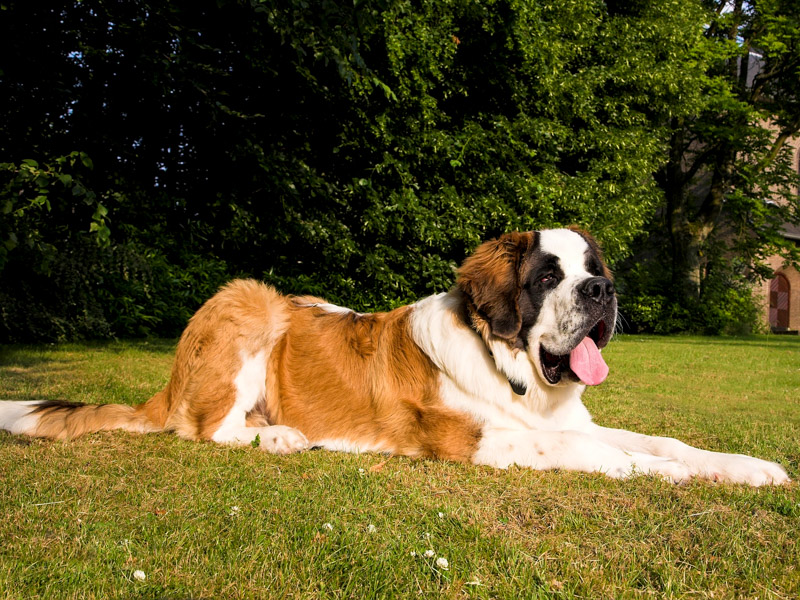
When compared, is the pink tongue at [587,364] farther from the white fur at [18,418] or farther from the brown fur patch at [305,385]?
the white fur at [18,418]

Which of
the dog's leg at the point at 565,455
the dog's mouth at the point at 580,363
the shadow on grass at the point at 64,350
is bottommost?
the shadow on grass at the point at 64,350

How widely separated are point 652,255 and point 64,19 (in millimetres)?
24795

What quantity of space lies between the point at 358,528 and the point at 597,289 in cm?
197

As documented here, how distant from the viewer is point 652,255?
27594 millimetres

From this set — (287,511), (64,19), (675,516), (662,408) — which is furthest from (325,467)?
(64,19)

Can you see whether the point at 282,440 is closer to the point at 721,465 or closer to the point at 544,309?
the point at 544,309

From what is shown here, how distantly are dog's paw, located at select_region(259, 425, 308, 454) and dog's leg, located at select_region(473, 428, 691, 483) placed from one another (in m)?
1.10

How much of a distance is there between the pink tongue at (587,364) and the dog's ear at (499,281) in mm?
373

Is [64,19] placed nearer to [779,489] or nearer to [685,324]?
[779,489]

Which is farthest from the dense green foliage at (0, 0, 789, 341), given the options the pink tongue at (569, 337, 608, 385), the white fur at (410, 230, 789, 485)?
the pink tongue at (569, 337, 608, 385)

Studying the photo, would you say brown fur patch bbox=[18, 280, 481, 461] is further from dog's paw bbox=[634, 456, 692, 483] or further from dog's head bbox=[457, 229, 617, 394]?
dog's paw bbox=[634, 456, 692, 483]

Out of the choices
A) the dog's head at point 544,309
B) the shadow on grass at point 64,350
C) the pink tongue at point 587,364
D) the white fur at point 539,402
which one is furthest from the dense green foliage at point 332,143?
the pink tongue at point 587,364

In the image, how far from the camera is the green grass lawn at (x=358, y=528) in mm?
2039

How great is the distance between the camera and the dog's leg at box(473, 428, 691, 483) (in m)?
3.36
